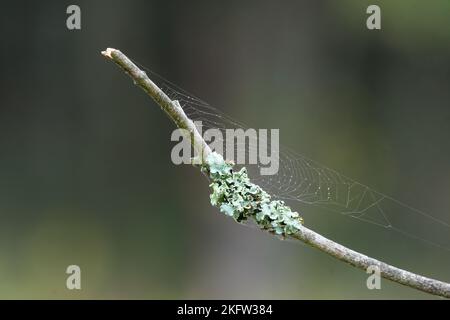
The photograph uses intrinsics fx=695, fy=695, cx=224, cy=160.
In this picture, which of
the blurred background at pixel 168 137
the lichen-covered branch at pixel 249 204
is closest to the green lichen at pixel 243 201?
the lichen-covered branch at pixel 249 204

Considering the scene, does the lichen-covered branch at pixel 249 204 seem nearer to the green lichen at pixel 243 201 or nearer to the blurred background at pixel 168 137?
the green lichen at pixel 243 201

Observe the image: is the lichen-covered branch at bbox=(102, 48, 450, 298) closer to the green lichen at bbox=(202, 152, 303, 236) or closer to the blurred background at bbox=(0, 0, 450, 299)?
the green lichen at bbox=(202, 152, 303, 236)

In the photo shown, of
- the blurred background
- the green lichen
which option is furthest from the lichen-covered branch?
the blurred background

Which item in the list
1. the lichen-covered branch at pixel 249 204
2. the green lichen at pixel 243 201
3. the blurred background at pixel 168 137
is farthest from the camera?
the blurred background at pixel 168 137

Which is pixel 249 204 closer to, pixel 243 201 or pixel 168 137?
pixel 243 201

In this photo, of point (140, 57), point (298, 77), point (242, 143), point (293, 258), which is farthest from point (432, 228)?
point (242, 143)

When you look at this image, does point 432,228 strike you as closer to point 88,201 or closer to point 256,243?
point 256,243

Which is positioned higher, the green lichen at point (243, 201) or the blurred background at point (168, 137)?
the blurred background at point (168, 137)
